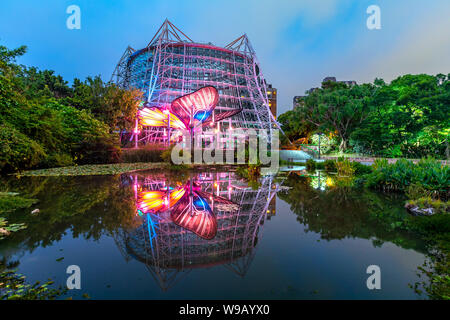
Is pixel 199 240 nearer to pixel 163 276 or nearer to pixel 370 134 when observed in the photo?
pixel 163 276

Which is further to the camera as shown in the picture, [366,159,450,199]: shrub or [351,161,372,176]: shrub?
[351,161,372,176]: shrub

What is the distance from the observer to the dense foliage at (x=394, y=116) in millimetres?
23859

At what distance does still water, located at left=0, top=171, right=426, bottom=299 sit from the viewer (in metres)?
2.73

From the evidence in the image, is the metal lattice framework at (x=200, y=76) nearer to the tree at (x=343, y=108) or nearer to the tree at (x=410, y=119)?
the tree at (x=343, y=108)

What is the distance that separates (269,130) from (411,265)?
134ft

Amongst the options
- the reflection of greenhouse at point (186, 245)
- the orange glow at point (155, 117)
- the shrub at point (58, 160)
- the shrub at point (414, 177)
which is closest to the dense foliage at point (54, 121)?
the shrub at point (58, 160)

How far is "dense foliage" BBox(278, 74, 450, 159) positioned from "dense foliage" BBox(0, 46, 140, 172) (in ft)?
86.8

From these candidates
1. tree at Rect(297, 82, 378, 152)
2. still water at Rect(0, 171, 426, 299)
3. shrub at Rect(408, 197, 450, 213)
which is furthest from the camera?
tree at Rect(297, 82, 378, 152)

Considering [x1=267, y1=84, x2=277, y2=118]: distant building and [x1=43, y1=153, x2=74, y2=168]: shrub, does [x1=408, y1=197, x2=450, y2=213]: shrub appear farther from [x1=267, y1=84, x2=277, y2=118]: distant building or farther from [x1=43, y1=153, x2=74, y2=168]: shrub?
[x1=267, y1=84, x2=277, y2=118]: distant building

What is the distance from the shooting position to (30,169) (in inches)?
642

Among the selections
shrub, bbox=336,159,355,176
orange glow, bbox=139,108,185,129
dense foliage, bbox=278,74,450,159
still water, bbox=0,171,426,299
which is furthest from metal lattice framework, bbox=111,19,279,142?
still water, bbox=0,171,426,299

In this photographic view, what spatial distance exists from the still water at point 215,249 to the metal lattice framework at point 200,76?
3295cm
